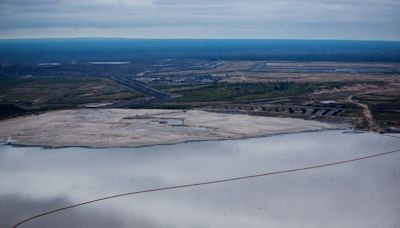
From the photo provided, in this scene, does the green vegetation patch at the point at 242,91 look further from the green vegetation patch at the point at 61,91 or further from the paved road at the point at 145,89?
the green vegetation patch at the point at 61,91

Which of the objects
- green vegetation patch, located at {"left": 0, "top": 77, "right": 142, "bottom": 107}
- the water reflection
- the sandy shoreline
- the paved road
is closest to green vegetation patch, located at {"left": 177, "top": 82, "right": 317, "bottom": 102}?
the paved road

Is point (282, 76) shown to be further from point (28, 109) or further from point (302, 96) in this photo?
point (28, 109)

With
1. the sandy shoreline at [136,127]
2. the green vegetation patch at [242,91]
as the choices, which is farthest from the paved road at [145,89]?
the sandy shoreline at [136,127]

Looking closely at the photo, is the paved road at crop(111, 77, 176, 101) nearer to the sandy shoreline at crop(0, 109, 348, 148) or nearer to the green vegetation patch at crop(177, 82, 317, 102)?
the green vegetation patch at crop(177, 82, 317, 102)

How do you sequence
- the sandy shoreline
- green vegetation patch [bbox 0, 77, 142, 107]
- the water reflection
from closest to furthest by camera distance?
the water reflection < the sandy shoreline < green vegetation patch [bbox 0, 77, 142, 107]

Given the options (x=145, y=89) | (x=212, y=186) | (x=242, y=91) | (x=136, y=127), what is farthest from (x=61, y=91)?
(x=212, y=186)

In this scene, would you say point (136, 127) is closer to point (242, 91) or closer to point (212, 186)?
point (212, 186)

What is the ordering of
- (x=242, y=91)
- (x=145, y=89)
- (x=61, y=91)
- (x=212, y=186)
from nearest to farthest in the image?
(x=212, y=186), (x=242, y=91), (x=61, y=91), (x=145, y=89)
